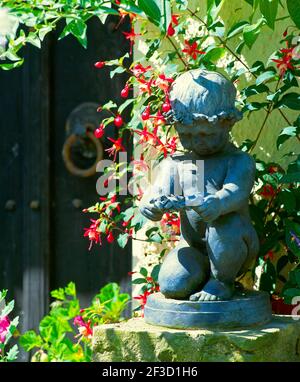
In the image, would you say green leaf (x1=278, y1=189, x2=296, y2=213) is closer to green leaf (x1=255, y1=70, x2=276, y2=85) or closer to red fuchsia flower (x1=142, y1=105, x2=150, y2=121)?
green leaf (x1=255, y1=70, x2=276, y2=85)

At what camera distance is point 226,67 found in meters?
3.12

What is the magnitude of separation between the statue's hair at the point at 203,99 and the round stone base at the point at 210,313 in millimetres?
549

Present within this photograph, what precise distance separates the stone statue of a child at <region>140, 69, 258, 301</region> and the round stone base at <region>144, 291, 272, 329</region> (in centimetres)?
3

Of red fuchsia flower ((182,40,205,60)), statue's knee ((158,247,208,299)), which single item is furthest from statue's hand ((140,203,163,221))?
red fuchsia flower ((182,40,205,60))

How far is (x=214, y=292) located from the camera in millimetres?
2490

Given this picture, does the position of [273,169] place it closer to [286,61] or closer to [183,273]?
[286,61]

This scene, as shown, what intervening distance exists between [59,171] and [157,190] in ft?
4.98

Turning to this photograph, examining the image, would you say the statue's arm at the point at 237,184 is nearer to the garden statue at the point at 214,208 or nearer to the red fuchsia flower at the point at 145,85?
the garden statue at the point at 214,208

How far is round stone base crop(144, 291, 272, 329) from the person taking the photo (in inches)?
96.5

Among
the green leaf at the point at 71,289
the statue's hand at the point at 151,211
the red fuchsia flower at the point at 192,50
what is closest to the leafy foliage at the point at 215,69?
the red fuchsia flower at the point at 192,50

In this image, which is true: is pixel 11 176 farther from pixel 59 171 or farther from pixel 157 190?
pixel 157 190

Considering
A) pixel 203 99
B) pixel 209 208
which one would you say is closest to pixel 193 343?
pixel 209 208

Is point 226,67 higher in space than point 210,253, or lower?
higher

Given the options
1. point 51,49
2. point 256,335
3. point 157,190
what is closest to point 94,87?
point 51,49
